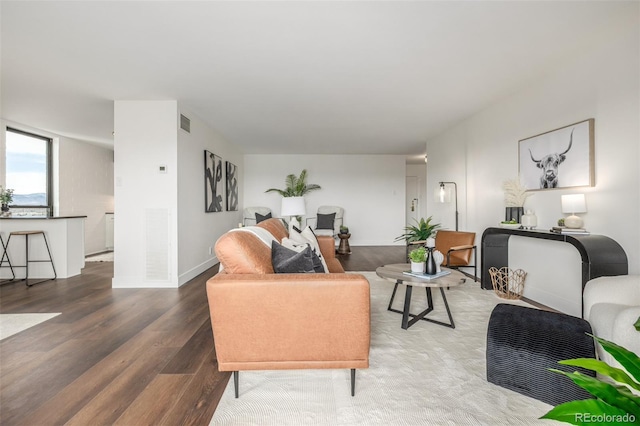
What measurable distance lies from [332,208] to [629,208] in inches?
231

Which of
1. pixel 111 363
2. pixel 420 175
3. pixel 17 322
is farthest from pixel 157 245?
pixel 420 175

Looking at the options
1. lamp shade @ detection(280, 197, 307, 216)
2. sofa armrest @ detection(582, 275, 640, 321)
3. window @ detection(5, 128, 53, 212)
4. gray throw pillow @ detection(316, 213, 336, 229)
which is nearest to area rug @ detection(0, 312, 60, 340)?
lamp shade @ detection(280, 197, 307, 216)

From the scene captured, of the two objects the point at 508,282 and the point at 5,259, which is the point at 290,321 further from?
the point at 5,259

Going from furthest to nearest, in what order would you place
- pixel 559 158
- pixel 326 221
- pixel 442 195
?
1. pixel 326 221
2. pixel 442 195
3. pixel 559 158

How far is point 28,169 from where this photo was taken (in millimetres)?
5348

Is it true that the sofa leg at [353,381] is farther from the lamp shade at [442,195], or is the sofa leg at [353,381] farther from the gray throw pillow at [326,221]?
the gray throw pillow at [326,221]

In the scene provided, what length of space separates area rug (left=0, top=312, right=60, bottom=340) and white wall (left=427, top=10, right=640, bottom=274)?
511 cm

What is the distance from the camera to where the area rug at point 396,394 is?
4.92 feet

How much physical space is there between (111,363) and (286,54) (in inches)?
111

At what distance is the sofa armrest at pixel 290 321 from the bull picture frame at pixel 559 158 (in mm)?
2623

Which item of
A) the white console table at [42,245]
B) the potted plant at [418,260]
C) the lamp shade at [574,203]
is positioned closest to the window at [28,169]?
the white console table at [42,245]

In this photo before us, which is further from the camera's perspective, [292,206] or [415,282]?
[292,206]

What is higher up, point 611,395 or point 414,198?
point 414,198

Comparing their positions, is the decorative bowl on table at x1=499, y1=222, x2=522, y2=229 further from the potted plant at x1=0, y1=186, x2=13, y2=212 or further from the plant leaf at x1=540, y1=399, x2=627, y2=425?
the potted plant at x1=0, y1=186, x2=13, y2=212
